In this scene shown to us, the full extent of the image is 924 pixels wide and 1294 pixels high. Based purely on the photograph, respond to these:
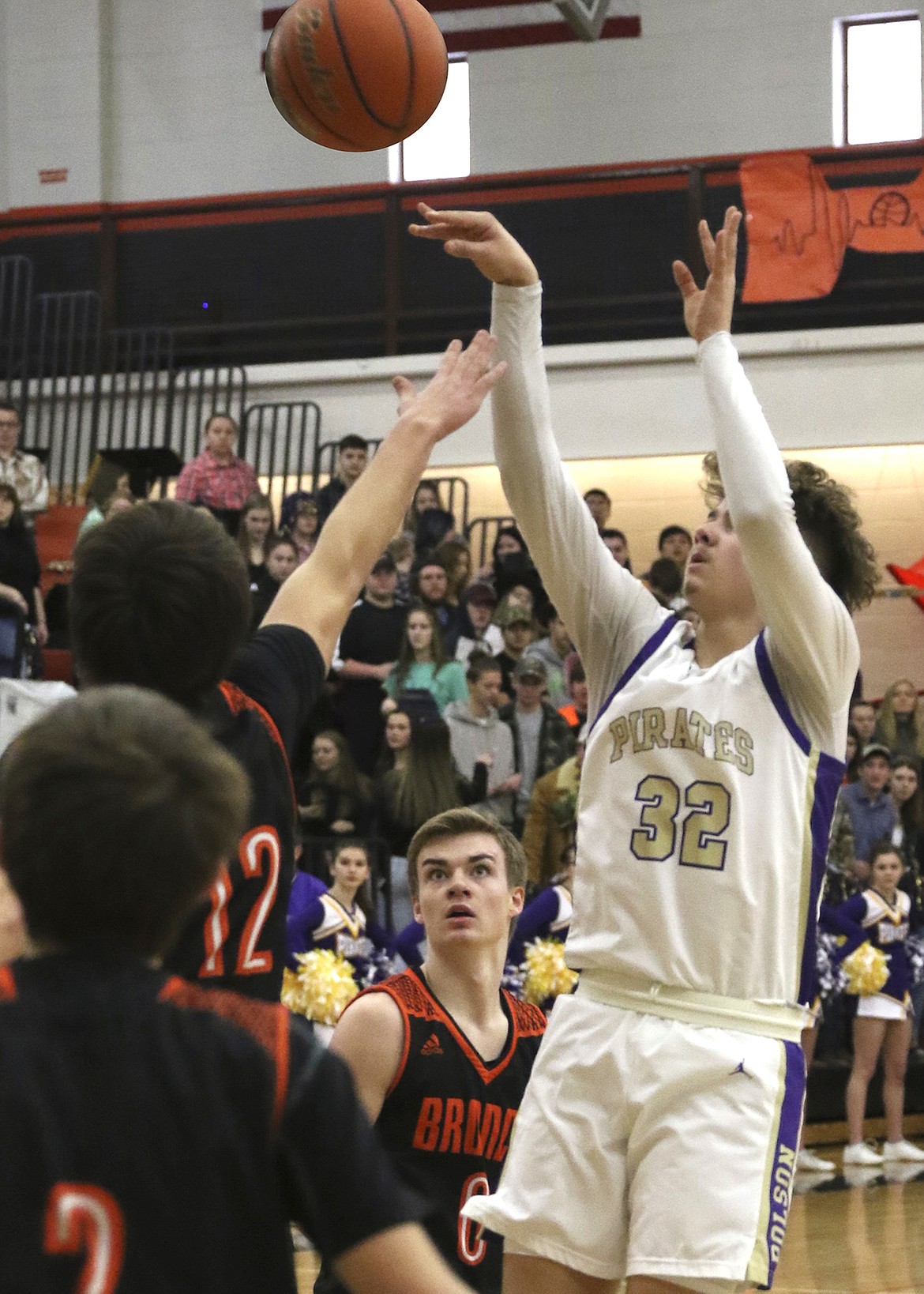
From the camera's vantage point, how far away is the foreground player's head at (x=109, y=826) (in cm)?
142

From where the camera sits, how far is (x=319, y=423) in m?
13.8

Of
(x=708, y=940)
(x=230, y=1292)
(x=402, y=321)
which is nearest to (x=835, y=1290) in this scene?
(x=708, y=940)

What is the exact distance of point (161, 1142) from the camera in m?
1.41

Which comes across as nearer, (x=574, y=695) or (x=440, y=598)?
(x=574, y=695)

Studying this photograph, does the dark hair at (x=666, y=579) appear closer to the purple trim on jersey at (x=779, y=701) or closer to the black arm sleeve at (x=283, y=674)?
the purple trim on jersey at (x=779, y=701)

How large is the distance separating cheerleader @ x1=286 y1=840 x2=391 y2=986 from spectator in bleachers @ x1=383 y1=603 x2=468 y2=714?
6.21 ft

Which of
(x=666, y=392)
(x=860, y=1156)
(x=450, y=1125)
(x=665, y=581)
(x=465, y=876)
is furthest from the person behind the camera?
(x=666, y=392)

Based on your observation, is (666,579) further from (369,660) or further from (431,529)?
(369,660)

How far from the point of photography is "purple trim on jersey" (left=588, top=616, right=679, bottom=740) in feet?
10.0

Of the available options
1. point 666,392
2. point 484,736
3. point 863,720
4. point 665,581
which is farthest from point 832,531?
point 666,392

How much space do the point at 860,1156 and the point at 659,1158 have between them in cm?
660

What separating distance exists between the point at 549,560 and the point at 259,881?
120 cm

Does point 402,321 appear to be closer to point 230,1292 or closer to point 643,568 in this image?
point 643,568

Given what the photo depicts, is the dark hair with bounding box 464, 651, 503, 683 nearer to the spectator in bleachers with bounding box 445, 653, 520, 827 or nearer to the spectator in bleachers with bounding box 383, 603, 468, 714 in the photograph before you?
the spectator in bleachers with bounding box 445, 653, 520, 827
